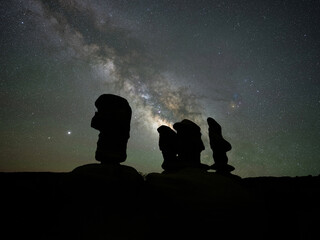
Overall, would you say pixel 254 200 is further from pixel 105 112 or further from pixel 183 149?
pixel 105 112

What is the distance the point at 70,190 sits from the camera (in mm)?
5562

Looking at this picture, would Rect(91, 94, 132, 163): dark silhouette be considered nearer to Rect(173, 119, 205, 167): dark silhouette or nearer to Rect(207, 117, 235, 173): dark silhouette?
Rect(173, 119, 205, 167): dark silhouette

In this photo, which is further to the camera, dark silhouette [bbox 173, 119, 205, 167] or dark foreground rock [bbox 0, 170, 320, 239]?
dark silhouette [bbox 173, 119, 205, 167]

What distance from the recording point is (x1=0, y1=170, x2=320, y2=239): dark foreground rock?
5.28 m

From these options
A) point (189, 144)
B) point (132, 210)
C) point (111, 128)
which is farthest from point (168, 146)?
point (132, 210)

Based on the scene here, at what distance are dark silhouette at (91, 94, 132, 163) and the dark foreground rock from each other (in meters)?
0.92

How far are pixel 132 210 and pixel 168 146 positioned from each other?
19.9ft

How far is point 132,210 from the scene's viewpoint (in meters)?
5.83

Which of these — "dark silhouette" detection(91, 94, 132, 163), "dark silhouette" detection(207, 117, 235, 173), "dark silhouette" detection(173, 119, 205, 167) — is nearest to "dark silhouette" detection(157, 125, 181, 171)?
"dark silhouette" detection(173, 119, 205, 167)

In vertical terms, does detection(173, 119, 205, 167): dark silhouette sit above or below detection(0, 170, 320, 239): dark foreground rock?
above

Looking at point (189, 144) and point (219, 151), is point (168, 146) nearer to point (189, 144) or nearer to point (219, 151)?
point (189, 144)

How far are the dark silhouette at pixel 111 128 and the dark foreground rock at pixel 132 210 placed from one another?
3.01ft

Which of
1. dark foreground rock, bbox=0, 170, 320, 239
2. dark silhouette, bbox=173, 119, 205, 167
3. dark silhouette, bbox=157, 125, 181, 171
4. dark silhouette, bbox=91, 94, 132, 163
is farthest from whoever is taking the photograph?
dark silhouette, bbox=157, 125, 181, 171

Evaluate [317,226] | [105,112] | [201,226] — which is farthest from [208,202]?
[105,112]
